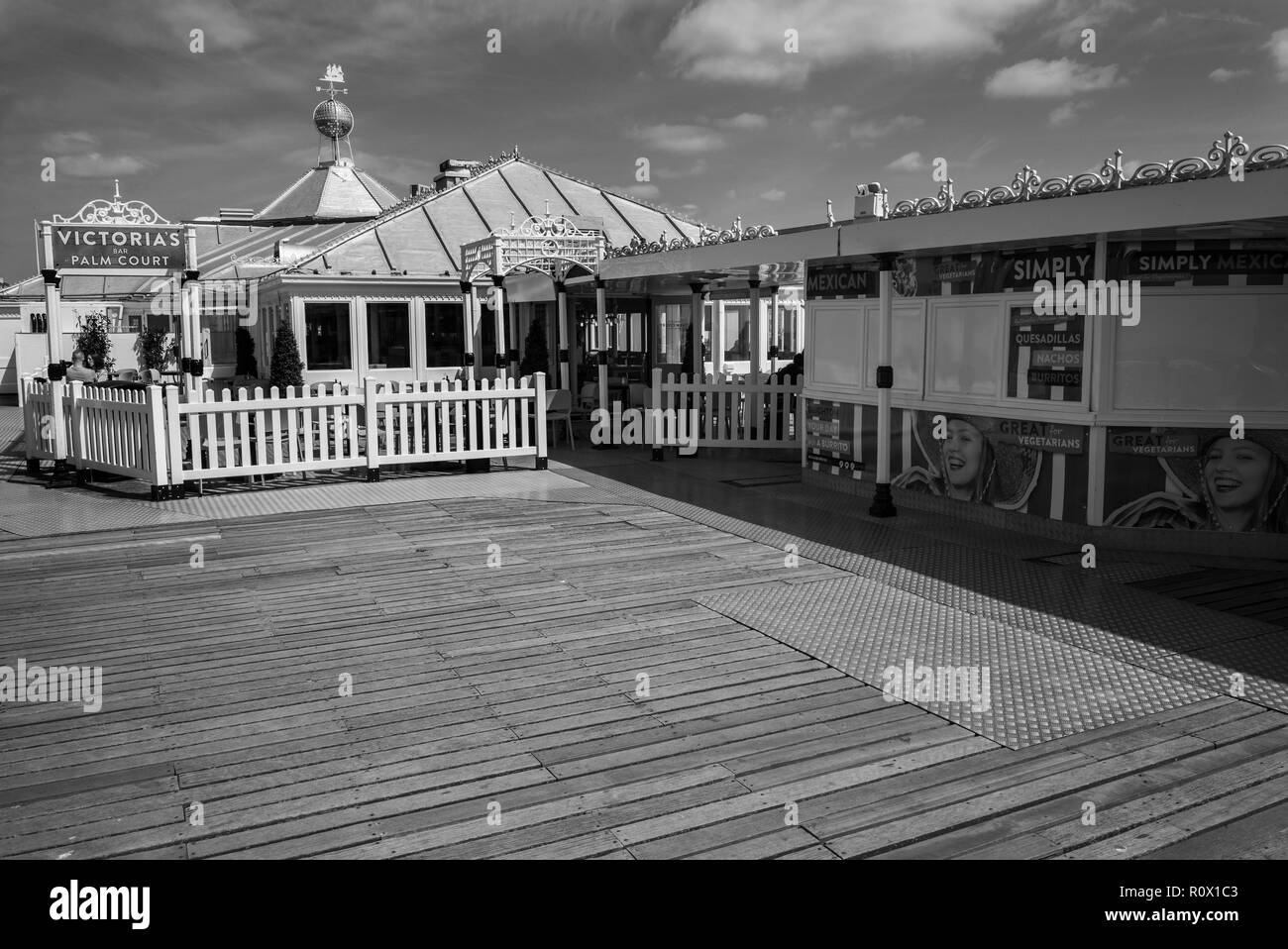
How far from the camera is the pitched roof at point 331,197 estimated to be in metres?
25.7

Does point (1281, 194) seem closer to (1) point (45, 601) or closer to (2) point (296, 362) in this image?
(1) point (45, 601)

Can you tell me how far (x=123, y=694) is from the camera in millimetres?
5035

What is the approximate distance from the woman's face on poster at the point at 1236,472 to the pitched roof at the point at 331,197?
20973 mm

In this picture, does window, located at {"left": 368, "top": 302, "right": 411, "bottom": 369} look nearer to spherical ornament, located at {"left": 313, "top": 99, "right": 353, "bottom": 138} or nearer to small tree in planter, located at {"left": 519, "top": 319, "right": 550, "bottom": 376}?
small tree in planter, located at {"left": 519, "top": 319, "right": 550, "bottom": 376}

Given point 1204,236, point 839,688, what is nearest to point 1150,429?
point 1204,236

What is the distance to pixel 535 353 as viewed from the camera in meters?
19.4

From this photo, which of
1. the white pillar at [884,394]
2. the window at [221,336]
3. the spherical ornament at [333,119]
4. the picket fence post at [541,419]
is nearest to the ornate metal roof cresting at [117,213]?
the picket fence post at [541,419]

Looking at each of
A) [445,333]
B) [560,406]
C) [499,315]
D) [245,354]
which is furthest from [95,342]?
[560,406]

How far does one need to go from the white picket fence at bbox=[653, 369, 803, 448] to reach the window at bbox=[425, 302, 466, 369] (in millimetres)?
7533

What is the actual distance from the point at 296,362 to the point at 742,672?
14913 mm

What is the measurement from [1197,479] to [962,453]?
2043 millimetres

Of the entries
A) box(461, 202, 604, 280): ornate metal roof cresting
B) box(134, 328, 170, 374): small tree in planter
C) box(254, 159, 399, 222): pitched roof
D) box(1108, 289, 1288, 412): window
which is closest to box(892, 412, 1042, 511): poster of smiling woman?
box(1108, 289, 1288, 412): window

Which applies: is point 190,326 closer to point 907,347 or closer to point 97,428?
point 97,428

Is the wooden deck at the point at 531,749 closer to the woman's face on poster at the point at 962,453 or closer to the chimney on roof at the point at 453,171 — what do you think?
the woman's face on poster at the point at 962,453
